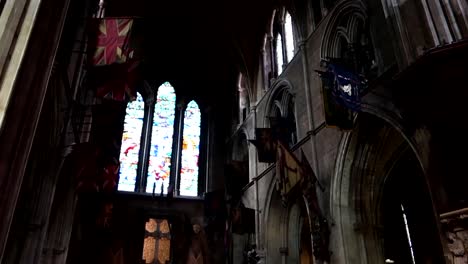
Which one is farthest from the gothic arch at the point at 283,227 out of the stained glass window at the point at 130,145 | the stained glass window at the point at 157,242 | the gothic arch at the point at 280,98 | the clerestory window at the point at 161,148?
the stained glass window at the point at 130,145

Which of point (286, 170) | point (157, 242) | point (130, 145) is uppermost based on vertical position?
point (130, 145)

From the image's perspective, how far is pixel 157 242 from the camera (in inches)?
643

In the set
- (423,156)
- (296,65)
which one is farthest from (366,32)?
(423,156)

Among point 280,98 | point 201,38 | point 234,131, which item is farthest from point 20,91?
point 201,38

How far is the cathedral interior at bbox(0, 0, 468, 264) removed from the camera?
5.27 m

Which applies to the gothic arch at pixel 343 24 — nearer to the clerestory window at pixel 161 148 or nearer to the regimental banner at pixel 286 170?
the regimental banner at pixel 286 170

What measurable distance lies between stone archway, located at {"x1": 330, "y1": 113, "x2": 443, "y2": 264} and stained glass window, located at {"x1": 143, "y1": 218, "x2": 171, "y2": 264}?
9.38m

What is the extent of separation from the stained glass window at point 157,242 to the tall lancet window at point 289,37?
29.9 ft

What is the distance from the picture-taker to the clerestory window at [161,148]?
17.3 metres

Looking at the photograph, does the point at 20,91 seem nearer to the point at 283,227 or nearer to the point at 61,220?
the point at 61,220

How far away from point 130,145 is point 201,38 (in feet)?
21.2

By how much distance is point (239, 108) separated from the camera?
1802cm

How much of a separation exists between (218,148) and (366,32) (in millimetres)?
11176

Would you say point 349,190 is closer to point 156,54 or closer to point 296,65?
point 296,65
